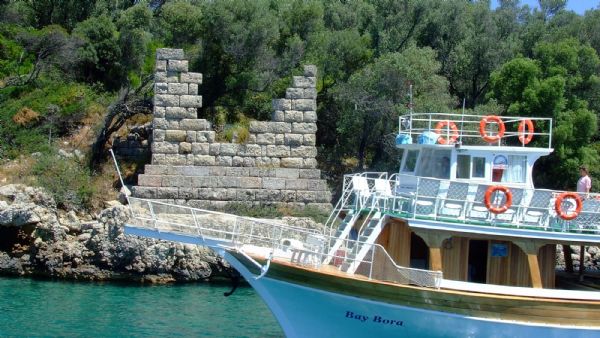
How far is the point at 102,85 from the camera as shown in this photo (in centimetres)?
2819

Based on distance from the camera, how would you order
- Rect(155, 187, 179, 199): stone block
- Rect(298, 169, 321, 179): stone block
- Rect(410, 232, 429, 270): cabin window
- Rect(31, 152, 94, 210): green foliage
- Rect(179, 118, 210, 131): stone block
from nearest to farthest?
Rect(410, 232, 429, 270): cabin window, Rect(31, 152, 94, 210): green foliage, Rect(155, 187, 179, 199): stone block, Rect(179, 118, 210, 131): stone block, Rect(298, 169, 321, 179): stone block

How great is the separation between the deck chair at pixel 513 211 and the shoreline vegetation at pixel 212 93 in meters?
9.87

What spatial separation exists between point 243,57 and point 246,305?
32.3ft

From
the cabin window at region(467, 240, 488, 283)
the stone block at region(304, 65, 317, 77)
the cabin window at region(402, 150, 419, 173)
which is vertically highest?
the stone block at region(304, 65, 317, 77)

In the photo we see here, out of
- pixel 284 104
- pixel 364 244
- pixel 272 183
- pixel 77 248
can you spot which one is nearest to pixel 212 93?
pixel 284 104

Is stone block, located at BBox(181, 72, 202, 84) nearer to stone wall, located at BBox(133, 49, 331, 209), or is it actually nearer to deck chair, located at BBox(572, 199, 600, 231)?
stone wall, located at BBox(133, 49, 331, 209)

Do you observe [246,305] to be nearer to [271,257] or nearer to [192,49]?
[271,257]

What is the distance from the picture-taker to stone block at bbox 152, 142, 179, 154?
22.9 m

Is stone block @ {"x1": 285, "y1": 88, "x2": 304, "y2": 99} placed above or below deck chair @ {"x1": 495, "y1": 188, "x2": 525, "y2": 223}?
above

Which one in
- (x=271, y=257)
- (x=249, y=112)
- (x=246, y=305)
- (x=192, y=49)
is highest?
(x=192, y=49)

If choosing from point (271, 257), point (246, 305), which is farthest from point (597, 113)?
point (271, 257)

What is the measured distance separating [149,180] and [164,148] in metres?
1.04

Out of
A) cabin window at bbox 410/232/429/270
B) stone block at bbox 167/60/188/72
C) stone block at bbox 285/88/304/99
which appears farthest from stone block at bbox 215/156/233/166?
cabin window at bbox 410/232/429/270

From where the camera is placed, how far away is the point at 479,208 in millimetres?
13453
